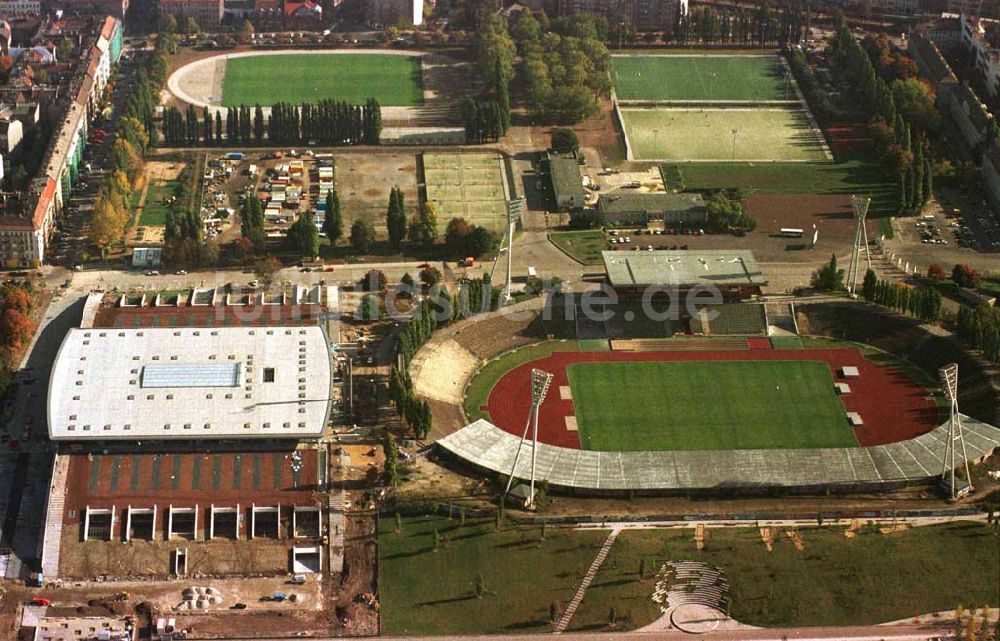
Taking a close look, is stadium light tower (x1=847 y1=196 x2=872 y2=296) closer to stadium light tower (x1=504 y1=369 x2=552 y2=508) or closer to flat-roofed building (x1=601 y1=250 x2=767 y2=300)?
flat-roofed building (x1=601 y1=250 x2=767 y2=300)

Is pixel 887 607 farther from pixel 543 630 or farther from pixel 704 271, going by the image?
Answer: pixel 704 271

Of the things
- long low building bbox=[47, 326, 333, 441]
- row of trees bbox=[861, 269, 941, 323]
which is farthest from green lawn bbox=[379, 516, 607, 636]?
row of trees bbox=[861, 269, 941, 323]

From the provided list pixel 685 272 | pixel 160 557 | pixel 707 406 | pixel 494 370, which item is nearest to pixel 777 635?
pixel 707 406

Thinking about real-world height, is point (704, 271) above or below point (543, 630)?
Result: above

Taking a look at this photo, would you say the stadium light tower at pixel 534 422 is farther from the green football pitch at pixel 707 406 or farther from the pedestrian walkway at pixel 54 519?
the pedestrian walkway at pixel 54 519

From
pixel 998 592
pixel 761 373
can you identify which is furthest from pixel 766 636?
pixel 761 373
